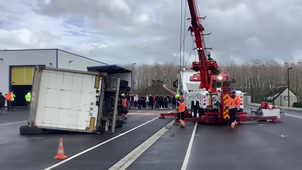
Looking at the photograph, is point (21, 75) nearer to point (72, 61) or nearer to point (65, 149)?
point (72, 61)

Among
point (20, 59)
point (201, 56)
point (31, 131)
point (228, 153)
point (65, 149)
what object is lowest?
point (65, 149)

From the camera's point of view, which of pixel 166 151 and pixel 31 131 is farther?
pixel 31 131

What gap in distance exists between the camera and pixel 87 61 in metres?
46.6

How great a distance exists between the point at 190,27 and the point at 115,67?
7657 millimetres

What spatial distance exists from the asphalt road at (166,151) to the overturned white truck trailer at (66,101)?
0.52 m

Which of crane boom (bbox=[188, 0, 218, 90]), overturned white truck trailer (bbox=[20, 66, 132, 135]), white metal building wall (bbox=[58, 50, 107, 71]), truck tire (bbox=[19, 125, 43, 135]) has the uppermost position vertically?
white metal building wall (bbox=[58, 50, 107, 71])

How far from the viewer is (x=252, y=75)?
84.9 meters

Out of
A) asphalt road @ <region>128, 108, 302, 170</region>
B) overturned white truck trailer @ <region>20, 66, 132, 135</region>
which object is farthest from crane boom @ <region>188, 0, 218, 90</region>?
asphalt road @ <region>128, 108, 302, 170</region>

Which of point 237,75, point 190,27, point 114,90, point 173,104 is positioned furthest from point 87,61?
point 237,75

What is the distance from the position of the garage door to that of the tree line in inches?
1726

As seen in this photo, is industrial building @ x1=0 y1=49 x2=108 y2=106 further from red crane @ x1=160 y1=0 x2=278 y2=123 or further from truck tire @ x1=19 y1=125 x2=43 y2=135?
truck tire @ x1=19 y1=125 x2=43 y2=135

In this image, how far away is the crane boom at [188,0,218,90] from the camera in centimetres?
2084

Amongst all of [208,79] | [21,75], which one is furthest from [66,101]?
[21,75]

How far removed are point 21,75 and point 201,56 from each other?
2429cm
